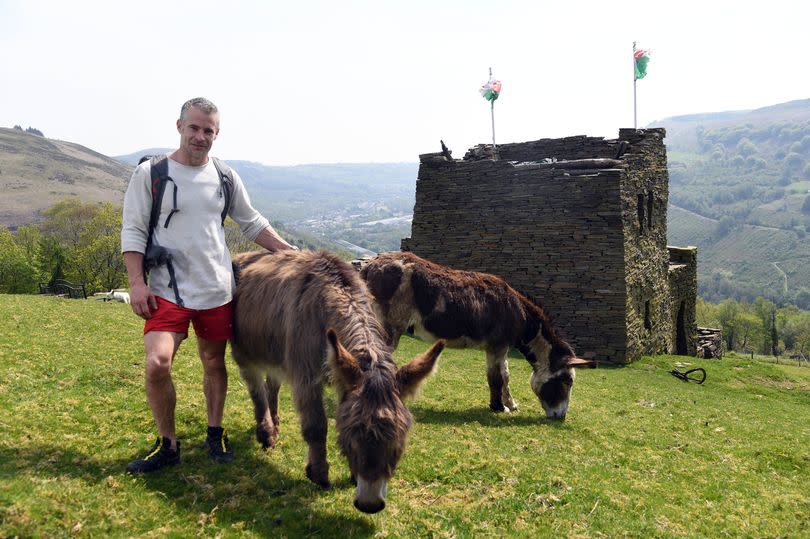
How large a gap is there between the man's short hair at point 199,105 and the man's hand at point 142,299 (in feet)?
5.57

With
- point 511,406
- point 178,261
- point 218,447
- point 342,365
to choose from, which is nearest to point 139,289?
point 178,261

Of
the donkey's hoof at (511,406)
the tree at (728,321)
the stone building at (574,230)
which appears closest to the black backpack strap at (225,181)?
the donkey's hoof at (511,406)

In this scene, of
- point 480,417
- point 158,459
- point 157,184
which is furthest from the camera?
point 480,417

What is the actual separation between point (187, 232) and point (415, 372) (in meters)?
2.61

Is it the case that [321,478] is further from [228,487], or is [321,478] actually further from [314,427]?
[228,487]

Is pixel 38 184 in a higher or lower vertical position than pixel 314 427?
higher

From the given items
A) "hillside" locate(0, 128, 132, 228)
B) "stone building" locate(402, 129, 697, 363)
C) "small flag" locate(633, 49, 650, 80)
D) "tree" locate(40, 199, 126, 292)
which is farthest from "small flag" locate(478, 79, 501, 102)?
"hillside" locate(0, 128, 132, 228)

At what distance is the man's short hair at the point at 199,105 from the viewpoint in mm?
5113

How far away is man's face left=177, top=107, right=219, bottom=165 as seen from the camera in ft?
16.7

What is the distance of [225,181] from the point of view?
5.58 meters

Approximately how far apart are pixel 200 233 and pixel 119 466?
2409mm

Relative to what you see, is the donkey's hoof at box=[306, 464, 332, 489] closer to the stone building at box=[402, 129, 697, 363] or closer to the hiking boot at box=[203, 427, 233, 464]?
Result: the hiking boot at box=[203, 427, 233, 464]

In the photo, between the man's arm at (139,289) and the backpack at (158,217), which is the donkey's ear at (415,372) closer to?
the backpack at (158,217)

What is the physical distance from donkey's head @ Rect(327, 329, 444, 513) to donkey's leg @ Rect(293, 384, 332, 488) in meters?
0.52
